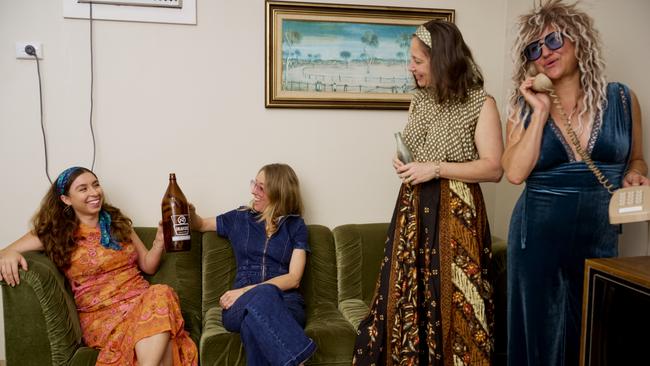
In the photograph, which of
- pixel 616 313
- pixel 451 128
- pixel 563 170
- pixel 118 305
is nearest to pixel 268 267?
pixel 118 305

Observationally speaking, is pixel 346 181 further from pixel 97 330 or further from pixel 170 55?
pixel 97 330

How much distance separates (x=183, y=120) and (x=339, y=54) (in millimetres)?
901

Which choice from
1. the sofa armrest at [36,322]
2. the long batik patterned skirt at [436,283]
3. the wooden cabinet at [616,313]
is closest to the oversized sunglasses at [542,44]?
the long batik patterned skirt at [436,283]

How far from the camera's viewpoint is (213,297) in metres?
2.42

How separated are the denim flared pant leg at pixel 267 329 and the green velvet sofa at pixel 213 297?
0.09 metres

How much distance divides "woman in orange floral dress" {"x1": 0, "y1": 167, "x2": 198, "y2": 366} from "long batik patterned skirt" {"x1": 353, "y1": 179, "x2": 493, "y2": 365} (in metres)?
0.82

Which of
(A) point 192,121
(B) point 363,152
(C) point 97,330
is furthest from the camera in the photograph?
(B) point 363,152

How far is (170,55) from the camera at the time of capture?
8.32 ft

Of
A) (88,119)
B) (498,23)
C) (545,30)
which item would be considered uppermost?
(498,23)

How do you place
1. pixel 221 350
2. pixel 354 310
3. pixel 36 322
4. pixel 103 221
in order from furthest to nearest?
pixel 354 310, pixel 103 221, pixel 221 350, pixel 36 322

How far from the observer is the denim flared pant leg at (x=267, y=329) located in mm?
1874

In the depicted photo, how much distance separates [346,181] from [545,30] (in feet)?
4.58

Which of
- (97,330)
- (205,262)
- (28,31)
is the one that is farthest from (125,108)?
(97,330)

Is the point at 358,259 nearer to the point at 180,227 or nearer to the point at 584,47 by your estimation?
the point at 180,227
